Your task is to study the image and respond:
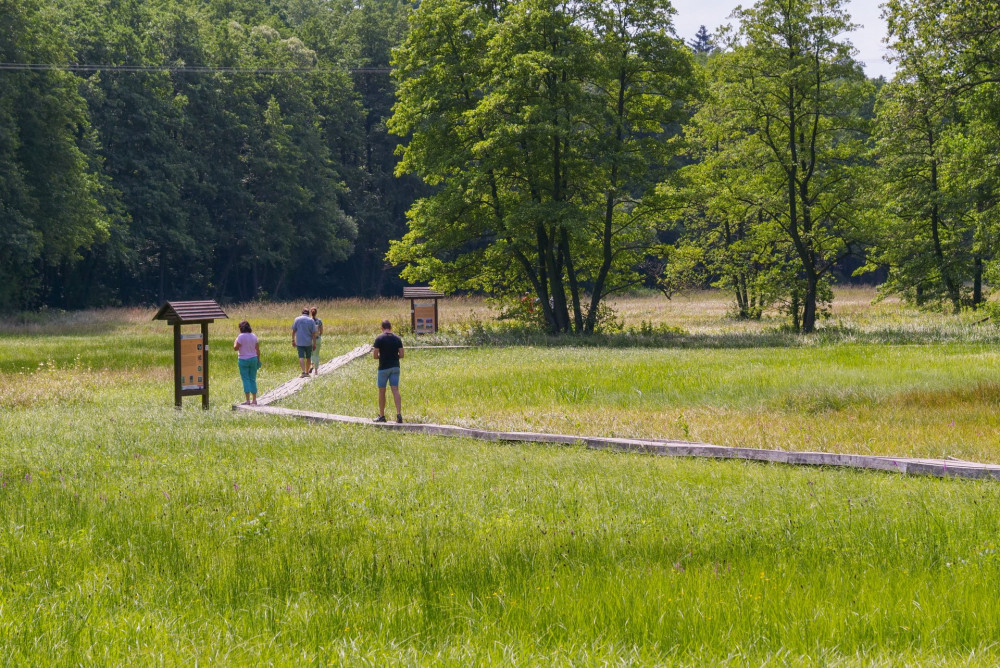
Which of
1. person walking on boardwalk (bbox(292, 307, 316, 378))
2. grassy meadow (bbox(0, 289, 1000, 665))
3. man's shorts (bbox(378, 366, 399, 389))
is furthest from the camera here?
person walking on boardwalk (bbox(292, 307, 316, 378))

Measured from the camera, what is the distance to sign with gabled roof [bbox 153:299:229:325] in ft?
67.9

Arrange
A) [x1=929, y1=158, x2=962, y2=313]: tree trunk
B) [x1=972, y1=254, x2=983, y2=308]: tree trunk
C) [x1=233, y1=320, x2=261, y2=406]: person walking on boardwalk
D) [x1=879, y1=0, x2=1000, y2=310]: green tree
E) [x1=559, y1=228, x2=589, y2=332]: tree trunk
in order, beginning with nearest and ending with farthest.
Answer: [x1=233, y1=320, x2=261, y2=406]: person walking on boardwalk
[x1=879, y1=0, x2=1000, y2=310]: green tree
[x1=559, y1=228, x2=589, y2=332]: tree trunk
[x1=929, y1=158, x2=962, y2=313]: tree trunk
[x1=972, y1=254, x2=983, y2=308]: tree trunk

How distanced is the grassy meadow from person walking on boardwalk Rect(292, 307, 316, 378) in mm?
7824

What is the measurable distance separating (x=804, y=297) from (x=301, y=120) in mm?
51937

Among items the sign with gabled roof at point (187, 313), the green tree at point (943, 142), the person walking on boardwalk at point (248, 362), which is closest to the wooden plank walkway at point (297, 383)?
the person walking on boardwalk at point (248, 362)

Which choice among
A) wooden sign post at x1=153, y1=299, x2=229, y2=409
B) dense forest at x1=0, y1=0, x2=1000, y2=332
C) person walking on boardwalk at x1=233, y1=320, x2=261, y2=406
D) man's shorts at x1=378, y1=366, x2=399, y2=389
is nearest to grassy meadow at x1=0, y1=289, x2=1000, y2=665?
man's shorts at x1=378, y1=366, x2=399, y2=389

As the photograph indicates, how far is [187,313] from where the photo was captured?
68.4 feet

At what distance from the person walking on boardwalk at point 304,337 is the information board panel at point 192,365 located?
5343 millimetres

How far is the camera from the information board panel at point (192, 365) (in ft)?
67.8

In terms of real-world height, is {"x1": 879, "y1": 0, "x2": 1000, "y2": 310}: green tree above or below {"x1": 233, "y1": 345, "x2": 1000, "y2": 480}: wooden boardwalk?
above

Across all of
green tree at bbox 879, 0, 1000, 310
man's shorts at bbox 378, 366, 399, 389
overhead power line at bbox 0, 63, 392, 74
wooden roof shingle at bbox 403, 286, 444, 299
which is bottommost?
man's shorts at bbox 378, 366, 399, 389

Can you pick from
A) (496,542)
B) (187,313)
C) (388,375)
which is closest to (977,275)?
(388,375)

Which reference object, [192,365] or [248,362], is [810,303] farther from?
[192,365]

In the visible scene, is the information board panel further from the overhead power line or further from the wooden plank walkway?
the overhead power line
